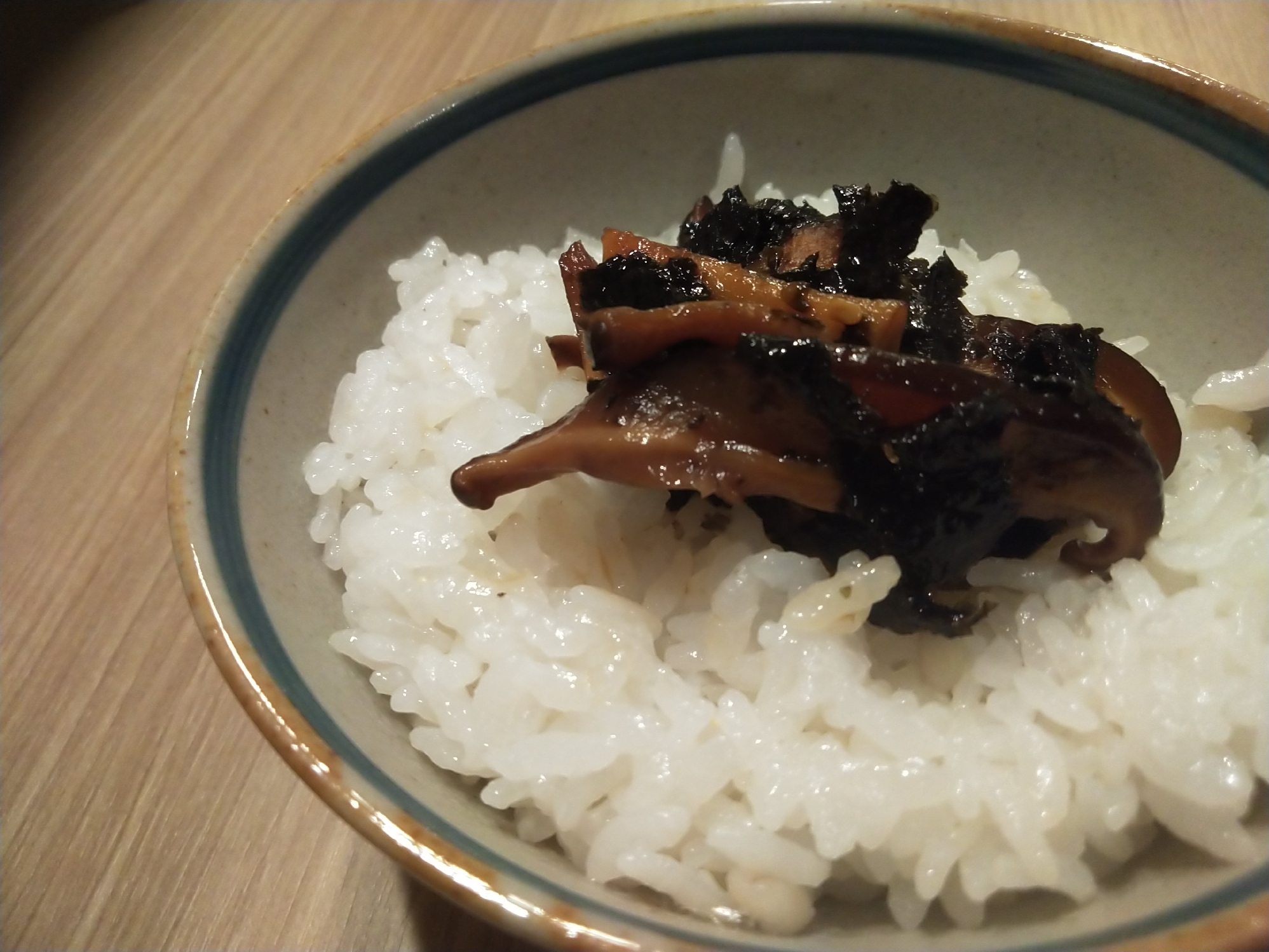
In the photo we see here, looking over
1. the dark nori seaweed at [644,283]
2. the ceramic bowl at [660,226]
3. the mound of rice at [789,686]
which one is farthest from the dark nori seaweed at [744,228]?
the ceramic bowl at [660,226]

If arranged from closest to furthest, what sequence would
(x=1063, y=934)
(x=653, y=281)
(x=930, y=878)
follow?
(x=1063, y=934), (x=930, y=878), (x=653, y=281)

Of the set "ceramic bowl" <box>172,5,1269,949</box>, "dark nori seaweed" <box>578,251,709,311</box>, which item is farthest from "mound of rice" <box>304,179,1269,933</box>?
"dark nori seaweed" <box>578,251,709,311</box>

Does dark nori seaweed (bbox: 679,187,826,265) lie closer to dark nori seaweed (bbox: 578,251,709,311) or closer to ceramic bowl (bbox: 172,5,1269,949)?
dark nori seaweed (bbox: 578,251,709,311)

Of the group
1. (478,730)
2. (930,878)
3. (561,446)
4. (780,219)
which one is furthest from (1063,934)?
(780,219)

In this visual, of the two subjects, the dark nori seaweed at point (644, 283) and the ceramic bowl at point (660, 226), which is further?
the dark nori seaweed at point (644, 283)

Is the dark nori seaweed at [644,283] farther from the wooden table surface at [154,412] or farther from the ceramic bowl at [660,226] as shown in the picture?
the wooden table surface at [154,412]

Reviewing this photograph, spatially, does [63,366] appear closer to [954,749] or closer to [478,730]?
[478,730]
